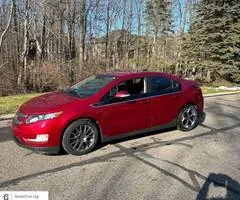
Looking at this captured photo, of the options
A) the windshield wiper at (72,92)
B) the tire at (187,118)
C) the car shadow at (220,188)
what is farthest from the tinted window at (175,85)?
the car shadow at (220,188)

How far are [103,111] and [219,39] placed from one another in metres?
18.7

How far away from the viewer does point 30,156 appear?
5.80 meters

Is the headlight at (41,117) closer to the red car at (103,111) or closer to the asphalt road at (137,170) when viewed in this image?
the red car at (103,111)

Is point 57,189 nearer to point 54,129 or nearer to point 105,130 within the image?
point 54,129

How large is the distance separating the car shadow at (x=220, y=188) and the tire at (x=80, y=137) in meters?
2.25

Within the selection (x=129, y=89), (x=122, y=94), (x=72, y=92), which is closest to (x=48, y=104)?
(x=72, y=92)

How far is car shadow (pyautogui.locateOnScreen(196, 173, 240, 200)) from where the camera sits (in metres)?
4.33

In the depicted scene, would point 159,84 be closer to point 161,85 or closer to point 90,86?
point 161,85

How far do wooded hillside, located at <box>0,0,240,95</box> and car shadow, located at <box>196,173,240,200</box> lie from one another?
11989 mm

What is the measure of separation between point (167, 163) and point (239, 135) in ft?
9.47

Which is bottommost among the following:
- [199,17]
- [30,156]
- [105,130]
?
[30,156]

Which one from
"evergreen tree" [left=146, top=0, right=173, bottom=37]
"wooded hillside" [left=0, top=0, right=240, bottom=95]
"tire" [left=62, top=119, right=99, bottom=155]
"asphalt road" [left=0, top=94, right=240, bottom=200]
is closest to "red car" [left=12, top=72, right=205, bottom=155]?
"tire" [left=62, top=119, right=99, bottom=155]

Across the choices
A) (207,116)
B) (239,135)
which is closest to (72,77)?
(207,116)

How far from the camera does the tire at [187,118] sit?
763 cm
